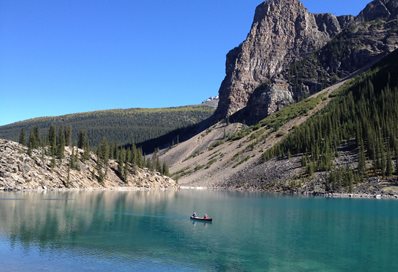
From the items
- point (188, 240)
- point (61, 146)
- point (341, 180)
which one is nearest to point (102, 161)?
point (61, 146)

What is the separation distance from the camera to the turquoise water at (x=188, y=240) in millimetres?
43562

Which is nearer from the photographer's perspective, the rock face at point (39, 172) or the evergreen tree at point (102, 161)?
the rock face at point (39, 172)

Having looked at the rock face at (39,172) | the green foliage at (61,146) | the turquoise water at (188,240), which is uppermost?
the green foliage at (61,146)

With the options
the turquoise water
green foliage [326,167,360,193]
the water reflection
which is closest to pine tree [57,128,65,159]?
the water reflection

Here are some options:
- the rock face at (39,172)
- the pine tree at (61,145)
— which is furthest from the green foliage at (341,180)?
the pine tree at (61,145)

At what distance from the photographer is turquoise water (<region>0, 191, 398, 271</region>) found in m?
43.6

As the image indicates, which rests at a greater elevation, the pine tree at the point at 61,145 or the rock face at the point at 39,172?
the pine tree at the point at 61,145

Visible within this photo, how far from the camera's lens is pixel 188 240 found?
58969mm

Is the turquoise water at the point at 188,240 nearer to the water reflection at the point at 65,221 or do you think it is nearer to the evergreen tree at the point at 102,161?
the water reflection at the point at 65,221

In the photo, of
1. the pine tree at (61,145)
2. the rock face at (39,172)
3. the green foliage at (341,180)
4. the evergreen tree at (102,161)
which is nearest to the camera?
the rock face at (39,172)

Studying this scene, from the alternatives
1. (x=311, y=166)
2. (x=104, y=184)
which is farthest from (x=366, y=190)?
(x=104, y=184)

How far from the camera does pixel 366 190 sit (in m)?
145

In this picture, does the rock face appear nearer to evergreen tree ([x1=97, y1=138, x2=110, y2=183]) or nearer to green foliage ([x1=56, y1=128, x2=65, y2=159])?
evergreen tree ([x1=97, y1=138, x2=110, y2=183])

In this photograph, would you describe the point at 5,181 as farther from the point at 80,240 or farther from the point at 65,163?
the point at 80,240
